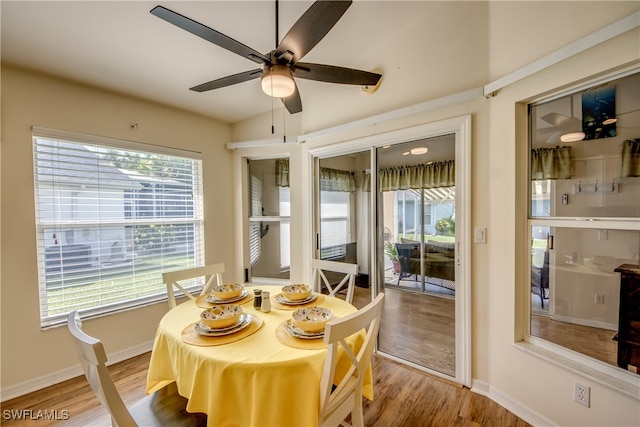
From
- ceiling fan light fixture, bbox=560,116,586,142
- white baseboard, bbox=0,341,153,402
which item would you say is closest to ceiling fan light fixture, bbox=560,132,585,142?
ceiling fan light fixture, bbox=560,116,586,142

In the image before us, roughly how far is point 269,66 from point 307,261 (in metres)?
2.14

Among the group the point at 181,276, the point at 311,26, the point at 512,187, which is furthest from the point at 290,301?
the point at 512,187

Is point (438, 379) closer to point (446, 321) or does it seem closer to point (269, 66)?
point (446, 321)

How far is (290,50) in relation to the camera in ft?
4.40

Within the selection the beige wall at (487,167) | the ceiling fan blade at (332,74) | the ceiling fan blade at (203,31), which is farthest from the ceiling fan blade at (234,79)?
the beige wall at (487,167)

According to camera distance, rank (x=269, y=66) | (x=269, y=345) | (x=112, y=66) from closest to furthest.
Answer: (x=269, y=345)
(x=269, y=66)
(x=112, y=66)

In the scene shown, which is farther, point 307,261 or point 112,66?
point 307,261

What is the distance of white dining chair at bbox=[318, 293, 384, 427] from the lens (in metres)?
1.09

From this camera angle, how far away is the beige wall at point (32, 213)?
207cm

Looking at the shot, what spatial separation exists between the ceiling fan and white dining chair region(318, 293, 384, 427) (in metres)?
1.23

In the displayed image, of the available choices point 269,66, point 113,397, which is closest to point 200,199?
point 269,66

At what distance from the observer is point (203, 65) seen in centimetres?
231
